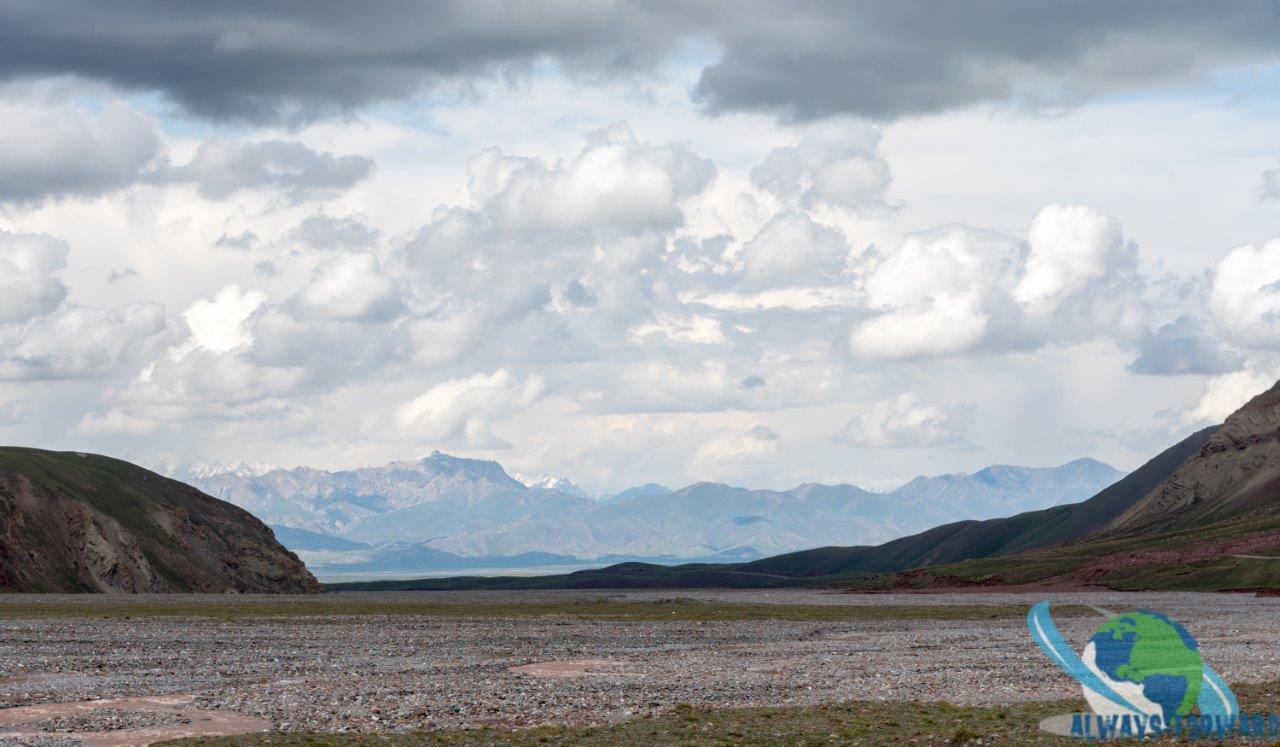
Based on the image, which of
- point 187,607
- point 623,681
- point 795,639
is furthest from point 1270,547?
point 623,681

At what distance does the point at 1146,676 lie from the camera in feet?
145

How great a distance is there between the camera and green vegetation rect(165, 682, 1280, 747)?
31625mm

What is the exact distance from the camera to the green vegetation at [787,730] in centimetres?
3162

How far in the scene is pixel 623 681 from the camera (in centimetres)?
4791

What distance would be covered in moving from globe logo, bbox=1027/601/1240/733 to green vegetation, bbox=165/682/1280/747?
3.67ft

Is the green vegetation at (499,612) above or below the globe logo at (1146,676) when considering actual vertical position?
above

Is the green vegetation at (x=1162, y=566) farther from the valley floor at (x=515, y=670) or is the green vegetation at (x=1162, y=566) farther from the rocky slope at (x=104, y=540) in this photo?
the rocky slope at (x=104, y=540)

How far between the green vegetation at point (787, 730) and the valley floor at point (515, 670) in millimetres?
221

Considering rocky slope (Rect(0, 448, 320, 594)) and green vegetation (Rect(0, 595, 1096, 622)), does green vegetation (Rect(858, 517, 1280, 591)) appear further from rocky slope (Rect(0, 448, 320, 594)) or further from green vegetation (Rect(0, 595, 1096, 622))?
rocky slope (Rect(0, 448, 320, 594))
